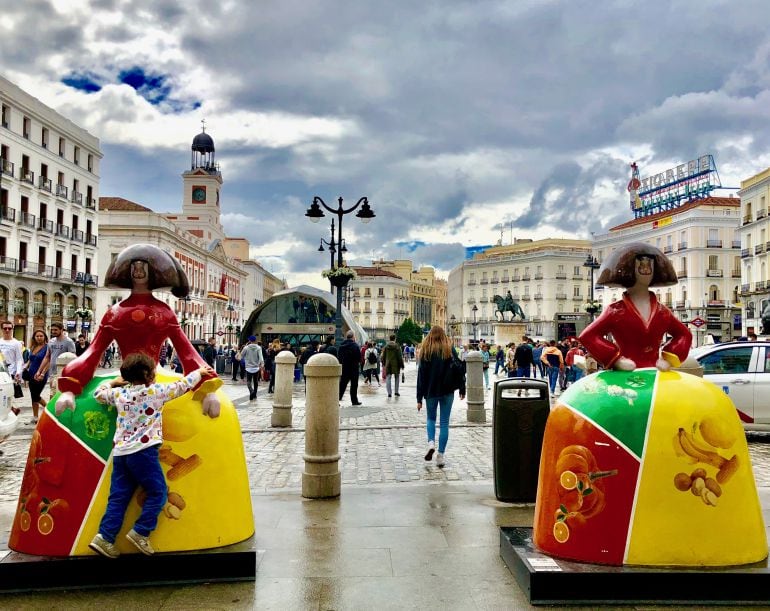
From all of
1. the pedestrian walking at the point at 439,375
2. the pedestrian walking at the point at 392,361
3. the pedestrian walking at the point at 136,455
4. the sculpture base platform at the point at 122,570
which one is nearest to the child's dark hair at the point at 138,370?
the pedestrian walking at the point at 136,455

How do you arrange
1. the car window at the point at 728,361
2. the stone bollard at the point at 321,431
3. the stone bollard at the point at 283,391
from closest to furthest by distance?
the stone bollard at the point at 321,431 → the car window at the point at 728,361 → the stone bollard at the point at 283,391

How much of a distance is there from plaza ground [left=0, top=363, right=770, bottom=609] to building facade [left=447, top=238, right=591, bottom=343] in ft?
263

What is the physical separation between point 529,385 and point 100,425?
3.95 m

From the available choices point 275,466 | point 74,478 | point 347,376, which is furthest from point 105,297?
point 74,478

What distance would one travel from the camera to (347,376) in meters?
15.7

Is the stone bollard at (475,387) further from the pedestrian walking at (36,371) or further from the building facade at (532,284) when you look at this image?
the building facade at (532,284)

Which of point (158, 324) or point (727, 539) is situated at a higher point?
point (158, 324)

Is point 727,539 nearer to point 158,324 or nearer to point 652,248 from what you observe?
point 652,248

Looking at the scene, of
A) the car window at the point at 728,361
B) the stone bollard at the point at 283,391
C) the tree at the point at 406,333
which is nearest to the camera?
the car window at the point at 728,361

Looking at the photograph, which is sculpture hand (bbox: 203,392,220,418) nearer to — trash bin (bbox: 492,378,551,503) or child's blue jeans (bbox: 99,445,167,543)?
child's blue jeans (bbox: 99,445,167,543)

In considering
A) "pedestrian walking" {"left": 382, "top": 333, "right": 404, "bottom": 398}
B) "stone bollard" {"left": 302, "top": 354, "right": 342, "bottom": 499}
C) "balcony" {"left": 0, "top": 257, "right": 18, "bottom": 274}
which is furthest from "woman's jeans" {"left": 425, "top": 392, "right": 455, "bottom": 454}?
"balcony" {"left": 0, "top": 257, "right": 18, "bottom": 274}

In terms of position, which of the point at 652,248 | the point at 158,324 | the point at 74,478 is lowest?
the point at 74,478

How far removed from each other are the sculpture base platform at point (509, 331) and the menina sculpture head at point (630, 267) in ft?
136

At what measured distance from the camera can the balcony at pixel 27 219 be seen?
152 ft
